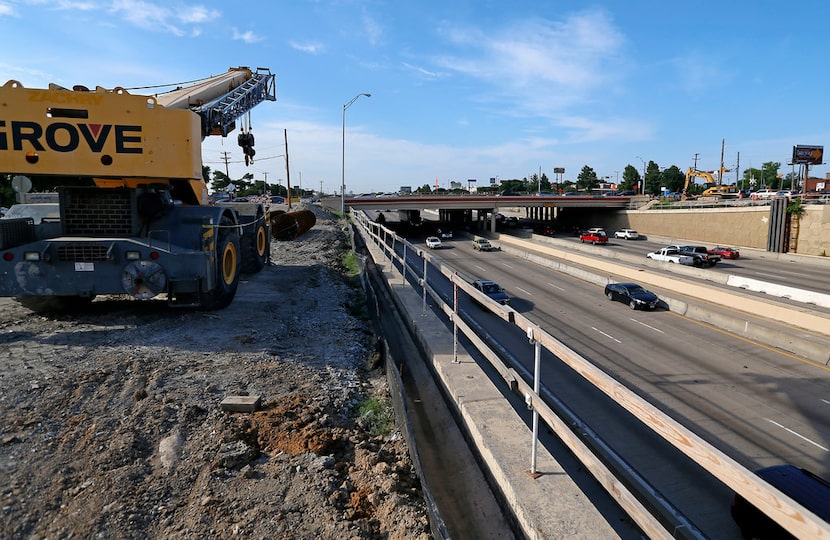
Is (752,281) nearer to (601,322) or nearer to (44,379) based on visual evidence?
(601,322)

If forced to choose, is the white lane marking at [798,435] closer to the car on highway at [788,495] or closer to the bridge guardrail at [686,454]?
the car on highway at [788,495]

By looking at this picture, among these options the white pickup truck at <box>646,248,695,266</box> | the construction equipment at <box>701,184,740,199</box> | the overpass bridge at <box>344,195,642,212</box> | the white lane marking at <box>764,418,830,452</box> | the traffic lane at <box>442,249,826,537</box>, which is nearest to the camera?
the traffic lane at <box>442,249,826,537</box>

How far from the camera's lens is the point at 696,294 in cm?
2281

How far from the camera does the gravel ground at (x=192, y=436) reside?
14.8 ft

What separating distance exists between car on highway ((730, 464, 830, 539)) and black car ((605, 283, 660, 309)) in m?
14.8

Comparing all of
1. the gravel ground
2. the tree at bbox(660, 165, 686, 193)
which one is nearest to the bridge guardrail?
the gravel ground

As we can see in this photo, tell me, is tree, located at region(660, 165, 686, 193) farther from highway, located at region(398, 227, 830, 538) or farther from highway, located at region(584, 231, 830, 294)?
highway, located at region(398, 227, 830, 538)

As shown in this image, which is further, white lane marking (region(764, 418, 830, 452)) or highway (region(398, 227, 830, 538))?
white lane marking (region(764, 418, 830, 452))

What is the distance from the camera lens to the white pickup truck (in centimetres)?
3378

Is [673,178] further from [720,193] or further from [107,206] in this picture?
[107,206]

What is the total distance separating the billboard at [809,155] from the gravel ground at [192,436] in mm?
84986

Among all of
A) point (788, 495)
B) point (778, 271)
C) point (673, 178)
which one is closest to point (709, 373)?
point (788, 495)

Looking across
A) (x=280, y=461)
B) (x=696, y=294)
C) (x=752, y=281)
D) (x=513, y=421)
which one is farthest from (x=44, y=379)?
(x=752, y=281)

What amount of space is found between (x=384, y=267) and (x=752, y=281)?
19.8 meters
